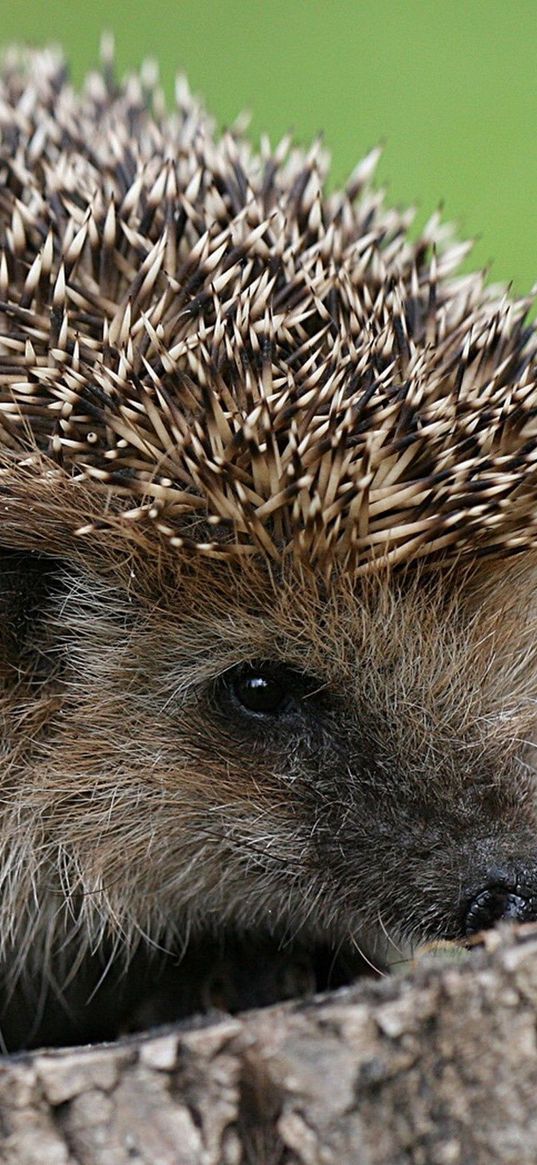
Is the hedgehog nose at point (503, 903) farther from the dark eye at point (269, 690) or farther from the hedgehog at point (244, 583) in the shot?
the dark eye at point (269, 690)

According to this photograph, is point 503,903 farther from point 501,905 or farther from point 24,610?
point 24,610

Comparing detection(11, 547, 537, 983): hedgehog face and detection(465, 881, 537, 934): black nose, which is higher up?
detection(11, 547, 537, 983): hedgehog face

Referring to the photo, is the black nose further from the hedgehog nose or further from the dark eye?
the dark eye

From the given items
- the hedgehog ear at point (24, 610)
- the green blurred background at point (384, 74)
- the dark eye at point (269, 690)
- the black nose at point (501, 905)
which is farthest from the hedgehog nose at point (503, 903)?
the green blurred background at point (384, 74)

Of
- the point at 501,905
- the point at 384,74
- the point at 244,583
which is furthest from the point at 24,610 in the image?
the point at 384,74

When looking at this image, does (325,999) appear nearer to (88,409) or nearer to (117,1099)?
(117,1099)

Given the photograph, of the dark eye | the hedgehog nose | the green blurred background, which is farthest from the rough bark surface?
the green blurred background
